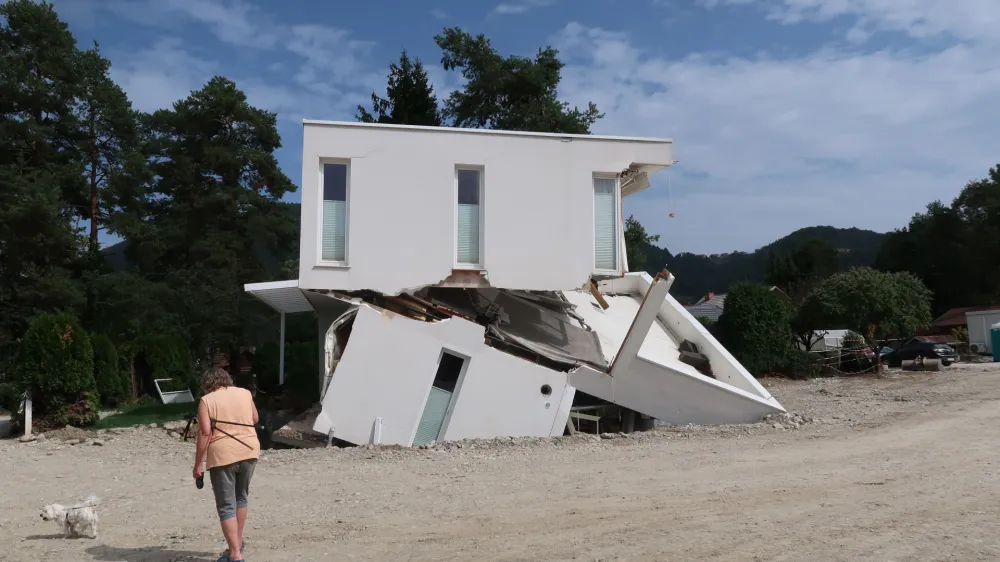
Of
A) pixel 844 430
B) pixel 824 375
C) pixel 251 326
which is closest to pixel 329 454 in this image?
pixel 844 430

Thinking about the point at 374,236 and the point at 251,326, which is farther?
the point at 251,326

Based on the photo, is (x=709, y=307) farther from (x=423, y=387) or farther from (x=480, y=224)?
(x=423, y=387)

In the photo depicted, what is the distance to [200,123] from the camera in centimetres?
3080

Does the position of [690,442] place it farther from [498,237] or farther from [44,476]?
[44,476]

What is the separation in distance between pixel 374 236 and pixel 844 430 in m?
9.26

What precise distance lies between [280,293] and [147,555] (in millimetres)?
8897

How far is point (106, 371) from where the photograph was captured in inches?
746

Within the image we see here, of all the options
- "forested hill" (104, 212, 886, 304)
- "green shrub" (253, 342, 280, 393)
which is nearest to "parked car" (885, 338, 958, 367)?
"green shrub" (253, 342, 280, 393)

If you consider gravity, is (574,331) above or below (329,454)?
Result: above

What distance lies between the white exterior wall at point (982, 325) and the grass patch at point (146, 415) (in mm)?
39949

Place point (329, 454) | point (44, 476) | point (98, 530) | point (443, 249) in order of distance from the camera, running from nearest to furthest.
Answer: point (98, 530) < point (44, 476) < point (329, 454) < point (443, 249)

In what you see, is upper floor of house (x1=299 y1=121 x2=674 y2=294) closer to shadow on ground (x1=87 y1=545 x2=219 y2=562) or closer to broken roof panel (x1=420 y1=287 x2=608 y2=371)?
broken roof panel (x1=420 y1=287 x2=608 y2=371)

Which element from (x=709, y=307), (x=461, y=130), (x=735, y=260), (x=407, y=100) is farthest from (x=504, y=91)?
(x=735, y=260)

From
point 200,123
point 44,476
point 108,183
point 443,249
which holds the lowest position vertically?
point 44,476
